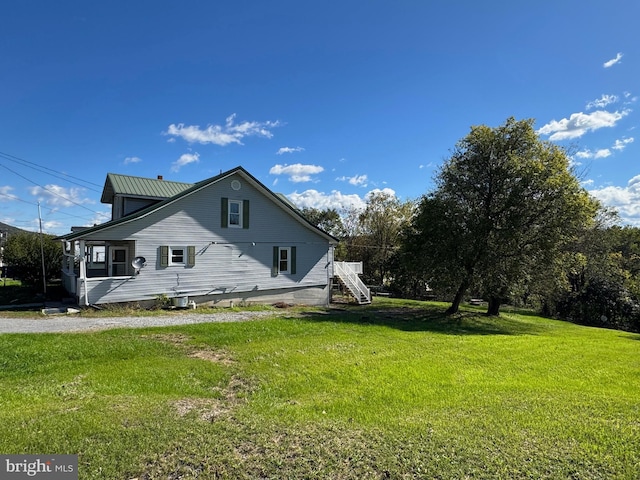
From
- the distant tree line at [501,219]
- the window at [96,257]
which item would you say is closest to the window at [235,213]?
the distant tree line at [501,219]

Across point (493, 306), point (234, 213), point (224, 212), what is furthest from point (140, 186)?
point (493, 306)

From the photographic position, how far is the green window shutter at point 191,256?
16.6 m

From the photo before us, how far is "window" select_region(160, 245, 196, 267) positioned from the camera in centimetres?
1584

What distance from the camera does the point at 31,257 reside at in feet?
68.2

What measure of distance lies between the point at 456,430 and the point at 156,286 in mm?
14367

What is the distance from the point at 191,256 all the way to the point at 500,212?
47.1 ft

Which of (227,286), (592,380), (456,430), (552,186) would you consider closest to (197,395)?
(456,430)

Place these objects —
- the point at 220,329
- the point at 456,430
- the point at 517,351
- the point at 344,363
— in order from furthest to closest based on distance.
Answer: the point at 220,329
the point at 517,351
the point at 344,363
the point at 456,430

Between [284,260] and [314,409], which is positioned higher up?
[284,260]

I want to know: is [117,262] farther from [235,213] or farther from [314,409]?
[314,409]

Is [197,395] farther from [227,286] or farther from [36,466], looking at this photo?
[227,286]

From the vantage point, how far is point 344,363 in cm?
726

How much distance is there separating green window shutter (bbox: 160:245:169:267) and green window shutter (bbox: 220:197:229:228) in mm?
2816

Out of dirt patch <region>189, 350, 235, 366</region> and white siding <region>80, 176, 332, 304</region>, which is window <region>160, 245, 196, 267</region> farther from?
dirt patch <region>189, 350, 235, 366</region>
